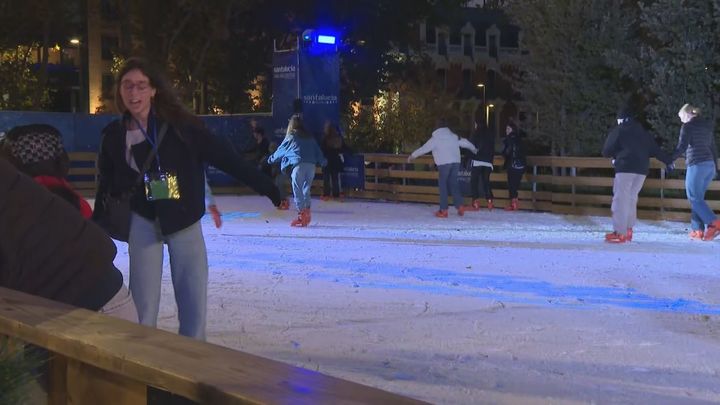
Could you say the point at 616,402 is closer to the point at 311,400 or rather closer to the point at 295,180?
the point at 311,400

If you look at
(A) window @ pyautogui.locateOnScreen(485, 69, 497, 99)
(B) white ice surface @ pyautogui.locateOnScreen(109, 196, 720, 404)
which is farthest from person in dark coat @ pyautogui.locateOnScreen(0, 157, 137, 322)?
(A) window @ pyautogui.locateOnScreen(485, 69, 497, 99)

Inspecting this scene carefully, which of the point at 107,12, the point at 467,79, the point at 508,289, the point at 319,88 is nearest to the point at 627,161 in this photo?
the point at 508,289

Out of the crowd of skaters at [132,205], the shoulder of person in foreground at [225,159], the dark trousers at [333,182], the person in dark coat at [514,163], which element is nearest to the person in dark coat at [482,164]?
the person in dark coat at [514,163]

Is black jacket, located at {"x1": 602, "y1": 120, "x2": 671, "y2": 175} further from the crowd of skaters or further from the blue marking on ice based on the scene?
the crowd of skaters

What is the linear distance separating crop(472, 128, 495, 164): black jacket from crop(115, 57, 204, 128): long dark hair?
1273 centimetres

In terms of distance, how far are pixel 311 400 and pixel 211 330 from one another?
15.7 ft

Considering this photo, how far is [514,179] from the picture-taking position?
16.7 metres

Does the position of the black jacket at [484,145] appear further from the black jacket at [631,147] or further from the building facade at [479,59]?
the building facade at [479,59]

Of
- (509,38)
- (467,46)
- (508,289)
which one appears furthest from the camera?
(509,38)

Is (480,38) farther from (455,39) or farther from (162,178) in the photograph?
(162,178)

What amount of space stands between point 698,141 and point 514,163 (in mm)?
4989

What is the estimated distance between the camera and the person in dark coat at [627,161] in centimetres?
1127

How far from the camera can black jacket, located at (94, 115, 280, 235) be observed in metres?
4.46

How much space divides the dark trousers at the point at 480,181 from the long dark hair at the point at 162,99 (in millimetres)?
12749
